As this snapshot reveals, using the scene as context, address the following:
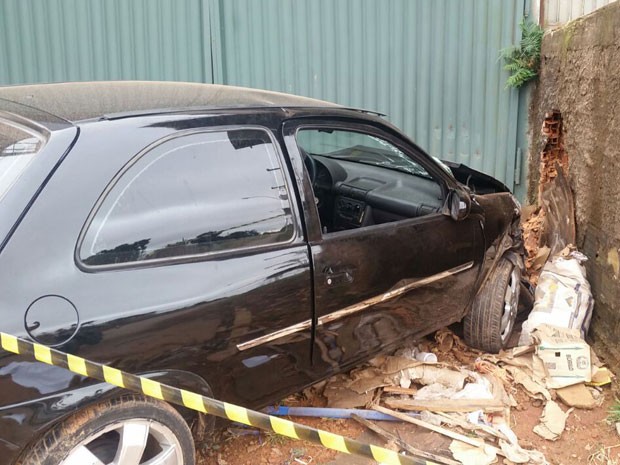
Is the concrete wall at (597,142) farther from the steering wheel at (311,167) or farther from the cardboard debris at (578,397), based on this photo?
the steering wheel at (311,167)

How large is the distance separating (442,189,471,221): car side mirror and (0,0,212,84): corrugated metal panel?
3500 millimetres

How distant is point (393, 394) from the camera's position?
12.3 feet

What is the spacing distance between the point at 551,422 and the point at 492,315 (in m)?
0.83

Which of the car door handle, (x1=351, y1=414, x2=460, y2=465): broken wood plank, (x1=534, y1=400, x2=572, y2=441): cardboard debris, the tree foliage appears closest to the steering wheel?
the car door handle

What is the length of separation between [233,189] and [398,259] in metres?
1.11

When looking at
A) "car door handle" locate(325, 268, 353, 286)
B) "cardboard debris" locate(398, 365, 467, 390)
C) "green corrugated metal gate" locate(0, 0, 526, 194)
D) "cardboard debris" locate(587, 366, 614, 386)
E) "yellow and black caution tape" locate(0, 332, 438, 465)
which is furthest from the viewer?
"green corrugated metal gate" locate(0, 0, 526, 194)

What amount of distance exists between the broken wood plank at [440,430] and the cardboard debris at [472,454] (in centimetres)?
2

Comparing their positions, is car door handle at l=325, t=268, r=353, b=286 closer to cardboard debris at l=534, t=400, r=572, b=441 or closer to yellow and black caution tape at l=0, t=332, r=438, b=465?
yellow and black caution tape at l=0, t=332, r=438, b=465

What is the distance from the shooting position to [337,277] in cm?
294

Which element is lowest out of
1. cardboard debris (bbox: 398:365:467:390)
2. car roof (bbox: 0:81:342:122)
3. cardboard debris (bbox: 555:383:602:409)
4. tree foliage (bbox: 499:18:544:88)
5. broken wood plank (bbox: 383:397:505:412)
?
cardboard debris (bbox: 555:383:602:409)

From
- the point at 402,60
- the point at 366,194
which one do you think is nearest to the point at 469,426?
the point at 366,194

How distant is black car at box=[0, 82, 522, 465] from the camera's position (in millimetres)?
2057

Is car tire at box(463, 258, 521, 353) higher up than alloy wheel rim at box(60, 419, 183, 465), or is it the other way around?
alloy wheel rim at box(60, 419, 183, 465)

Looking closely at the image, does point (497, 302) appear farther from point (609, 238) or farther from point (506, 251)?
point (609, 238)
